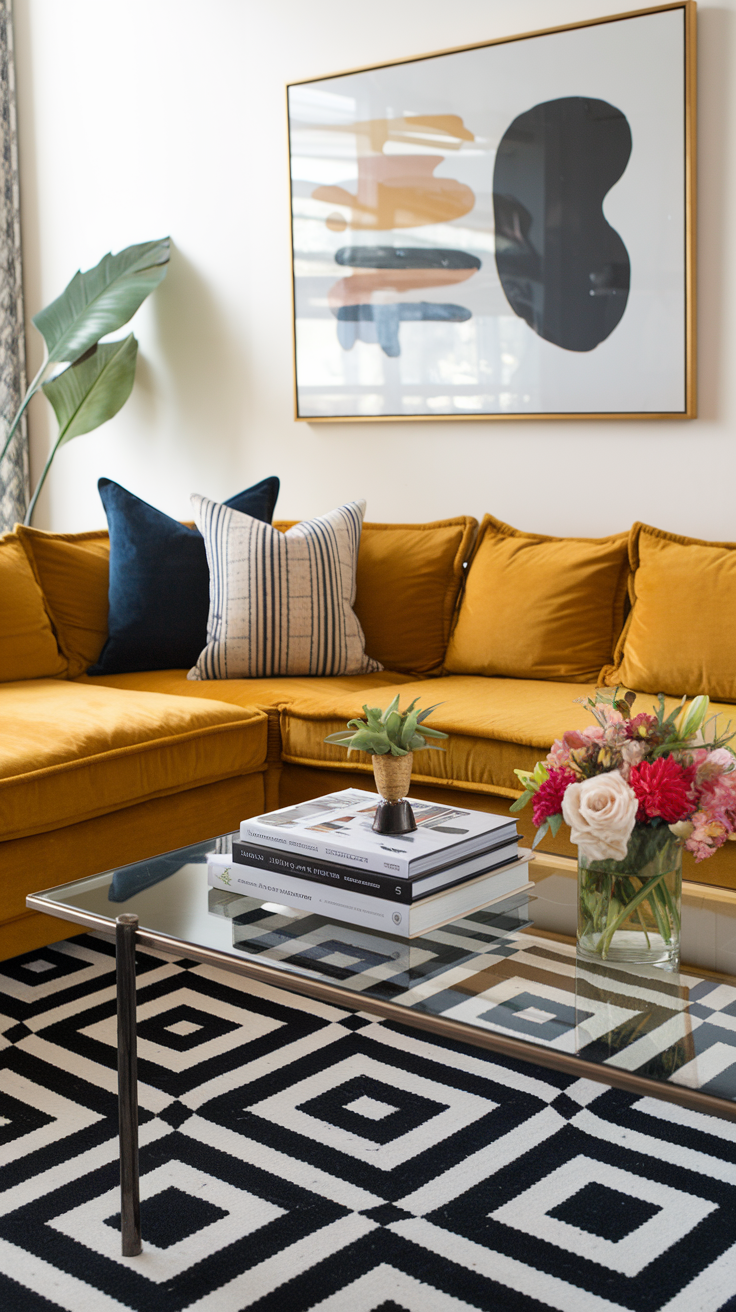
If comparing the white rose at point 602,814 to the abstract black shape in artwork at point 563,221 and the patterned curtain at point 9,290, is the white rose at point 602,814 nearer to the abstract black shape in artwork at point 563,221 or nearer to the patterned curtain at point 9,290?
the abstract black shape in artwork at point 563,221

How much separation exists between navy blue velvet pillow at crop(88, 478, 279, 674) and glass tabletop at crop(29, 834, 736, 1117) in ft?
4.99

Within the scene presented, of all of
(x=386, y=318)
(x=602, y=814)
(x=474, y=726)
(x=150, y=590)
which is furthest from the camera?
(x=386, y=318)

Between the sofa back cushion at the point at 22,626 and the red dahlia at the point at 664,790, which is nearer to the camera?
the red dahlia at the point at 664,790

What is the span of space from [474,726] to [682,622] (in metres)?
0.58

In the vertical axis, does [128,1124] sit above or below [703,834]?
below

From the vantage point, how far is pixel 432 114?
11.1 feet

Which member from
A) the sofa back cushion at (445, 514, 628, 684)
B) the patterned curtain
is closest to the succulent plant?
the sofa back cushion at (445, 514, 628, 684)

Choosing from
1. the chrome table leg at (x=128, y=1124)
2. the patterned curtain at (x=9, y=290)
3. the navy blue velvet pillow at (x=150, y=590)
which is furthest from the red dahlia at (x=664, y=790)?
the patterned curtain at (x=9, y=290)

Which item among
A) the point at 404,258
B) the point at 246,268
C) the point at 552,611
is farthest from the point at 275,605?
the point at 246,268

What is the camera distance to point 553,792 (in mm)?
1464

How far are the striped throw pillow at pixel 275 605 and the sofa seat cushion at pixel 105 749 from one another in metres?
0.36

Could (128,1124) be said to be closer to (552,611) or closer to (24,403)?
(552,611)

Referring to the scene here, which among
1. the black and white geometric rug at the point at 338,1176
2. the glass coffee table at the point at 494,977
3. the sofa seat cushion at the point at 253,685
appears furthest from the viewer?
the sofa seat cushion at the point at 253,685

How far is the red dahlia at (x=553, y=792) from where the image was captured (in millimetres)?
1460
